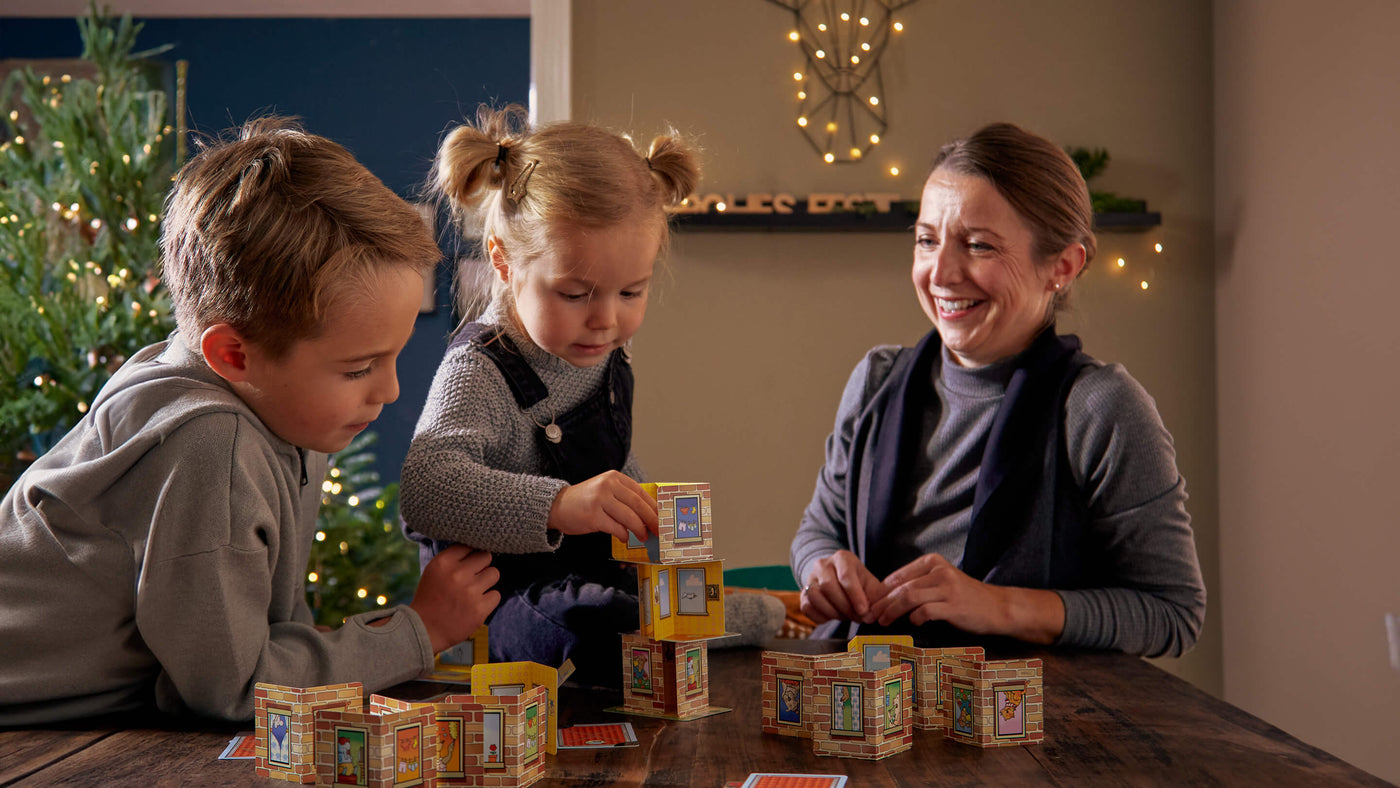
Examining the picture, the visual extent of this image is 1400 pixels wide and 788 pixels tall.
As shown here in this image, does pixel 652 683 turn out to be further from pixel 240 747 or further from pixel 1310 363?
pixel 1310 363

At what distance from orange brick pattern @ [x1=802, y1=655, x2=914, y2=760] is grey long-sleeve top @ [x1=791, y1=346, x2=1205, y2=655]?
59 centimetres

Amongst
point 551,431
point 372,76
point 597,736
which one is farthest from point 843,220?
point 372,76

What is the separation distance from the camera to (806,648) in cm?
150

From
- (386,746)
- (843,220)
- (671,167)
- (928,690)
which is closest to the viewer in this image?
(386,746)

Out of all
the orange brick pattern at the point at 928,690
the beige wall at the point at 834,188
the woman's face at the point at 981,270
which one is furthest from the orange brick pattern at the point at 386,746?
the beige wall at the point at 834,188

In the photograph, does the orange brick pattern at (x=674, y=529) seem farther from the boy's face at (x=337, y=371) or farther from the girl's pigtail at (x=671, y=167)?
the girl's pigtail at (x=671, y=167)

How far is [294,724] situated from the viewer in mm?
887

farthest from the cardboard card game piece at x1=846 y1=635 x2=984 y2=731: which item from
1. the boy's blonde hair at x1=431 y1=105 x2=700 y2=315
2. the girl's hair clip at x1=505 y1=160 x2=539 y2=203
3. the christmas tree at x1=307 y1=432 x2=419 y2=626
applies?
the christmas tree at x1=307 y1=432 x2=419 y2=626

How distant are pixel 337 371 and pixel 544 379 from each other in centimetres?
43

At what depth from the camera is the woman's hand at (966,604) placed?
146 centimetres

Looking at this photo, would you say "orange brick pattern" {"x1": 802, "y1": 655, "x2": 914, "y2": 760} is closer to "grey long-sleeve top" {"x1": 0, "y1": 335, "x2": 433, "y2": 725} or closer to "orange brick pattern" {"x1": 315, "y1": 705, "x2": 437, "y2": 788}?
"orange brick pattern" {"x1": 315, "y1": 705, "x2": 437, "y2": 788}

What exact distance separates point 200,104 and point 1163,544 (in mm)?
5525

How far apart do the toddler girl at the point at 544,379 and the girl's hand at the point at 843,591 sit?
0.90ft

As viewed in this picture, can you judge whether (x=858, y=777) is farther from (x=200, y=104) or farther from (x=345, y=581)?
(x=200, y=104)
